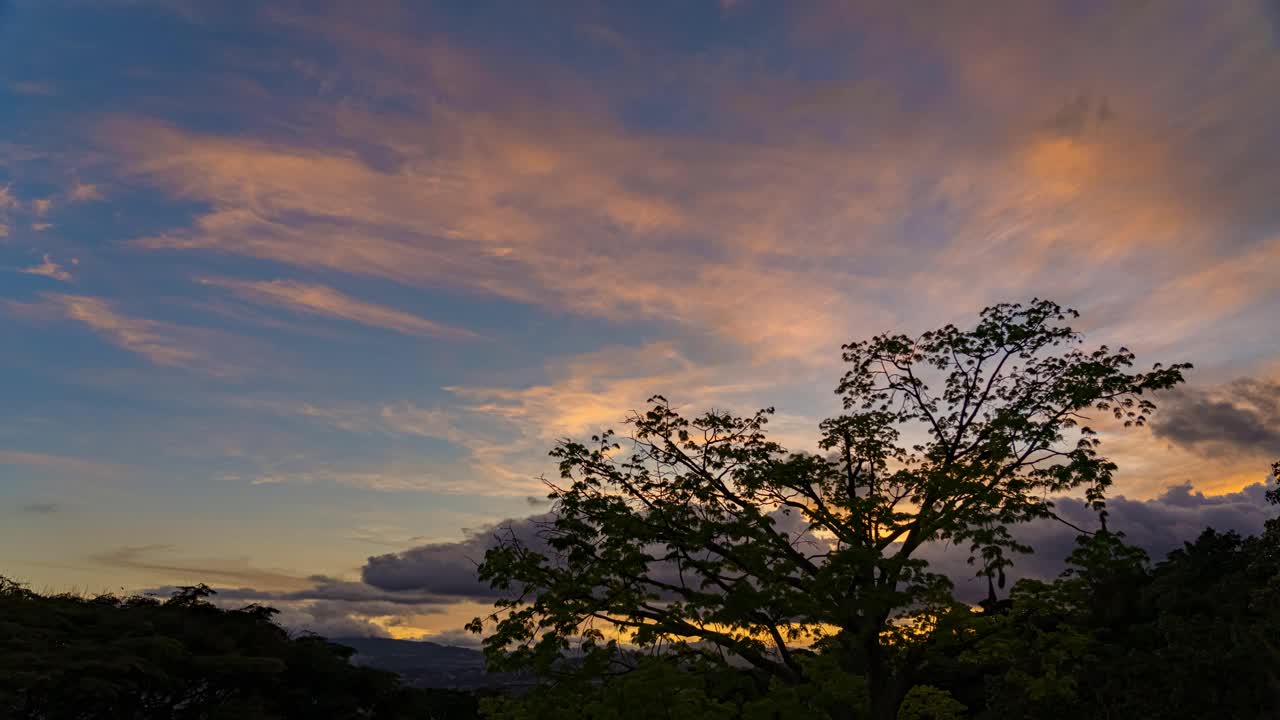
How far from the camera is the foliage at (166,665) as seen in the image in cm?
2641

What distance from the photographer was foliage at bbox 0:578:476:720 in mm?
26406

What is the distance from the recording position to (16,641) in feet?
85.0

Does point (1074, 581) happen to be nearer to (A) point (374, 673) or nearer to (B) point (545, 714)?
(B) point (545, 714)

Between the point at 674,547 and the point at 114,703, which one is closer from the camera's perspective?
the point at 674,547

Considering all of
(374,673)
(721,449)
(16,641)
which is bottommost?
(374,673)

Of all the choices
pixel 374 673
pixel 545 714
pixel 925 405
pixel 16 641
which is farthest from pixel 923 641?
pixel 374 673

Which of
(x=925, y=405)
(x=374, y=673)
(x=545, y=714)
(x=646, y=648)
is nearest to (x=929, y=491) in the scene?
(x=925, y=405)

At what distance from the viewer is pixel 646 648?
23.7 metres

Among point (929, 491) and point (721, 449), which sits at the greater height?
point (721, 449)

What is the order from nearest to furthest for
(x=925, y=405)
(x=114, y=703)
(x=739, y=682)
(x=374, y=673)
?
(x=739, y=682)
(x=925, y=405)
(x=114, y=703)
(x=374, y=673)

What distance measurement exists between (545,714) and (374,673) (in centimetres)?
2721

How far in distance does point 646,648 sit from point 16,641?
62.0ft

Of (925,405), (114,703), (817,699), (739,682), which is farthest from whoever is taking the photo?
(114,703)

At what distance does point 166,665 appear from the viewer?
3181 centimetres
